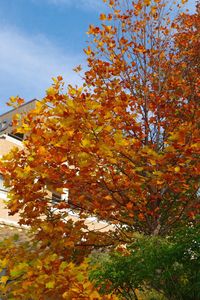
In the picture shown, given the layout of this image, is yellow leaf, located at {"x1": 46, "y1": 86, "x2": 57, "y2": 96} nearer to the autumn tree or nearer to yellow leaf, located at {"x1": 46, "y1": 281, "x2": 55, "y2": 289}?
the autumn tree

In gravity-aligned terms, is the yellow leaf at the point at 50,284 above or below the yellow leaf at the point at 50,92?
below

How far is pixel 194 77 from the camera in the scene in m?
9.44

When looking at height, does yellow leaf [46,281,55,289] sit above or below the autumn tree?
below

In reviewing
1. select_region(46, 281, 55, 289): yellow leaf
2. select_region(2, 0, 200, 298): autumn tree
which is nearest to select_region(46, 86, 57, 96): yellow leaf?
select_region(2, 0, 200, 298): autumn tree

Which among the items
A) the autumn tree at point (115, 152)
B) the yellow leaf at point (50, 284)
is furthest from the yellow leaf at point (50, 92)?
the yellow leaf at point (50, 284)

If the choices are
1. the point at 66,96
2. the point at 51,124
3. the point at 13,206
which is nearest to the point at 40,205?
the point at 13,206

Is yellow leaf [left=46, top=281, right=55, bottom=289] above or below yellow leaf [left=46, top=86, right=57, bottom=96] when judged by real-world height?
below

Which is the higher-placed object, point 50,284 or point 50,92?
point 50,92

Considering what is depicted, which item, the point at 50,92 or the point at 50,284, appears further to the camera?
the point at 50,92

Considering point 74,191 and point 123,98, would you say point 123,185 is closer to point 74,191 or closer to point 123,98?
point 74,191

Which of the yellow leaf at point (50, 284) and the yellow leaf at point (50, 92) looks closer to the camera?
the yellow leaf at point (50, 284)

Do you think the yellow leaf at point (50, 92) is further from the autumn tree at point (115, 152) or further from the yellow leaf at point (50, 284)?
the yellow leaf at point (50, 284)

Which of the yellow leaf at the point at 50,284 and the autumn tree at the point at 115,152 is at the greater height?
the autumn tree at the point at 115,152

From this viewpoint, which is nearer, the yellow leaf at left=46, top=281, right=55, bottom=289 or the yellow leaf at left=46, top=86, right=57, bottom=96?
the yellow leaf at left=46, top=281, right=55, bottom=289
